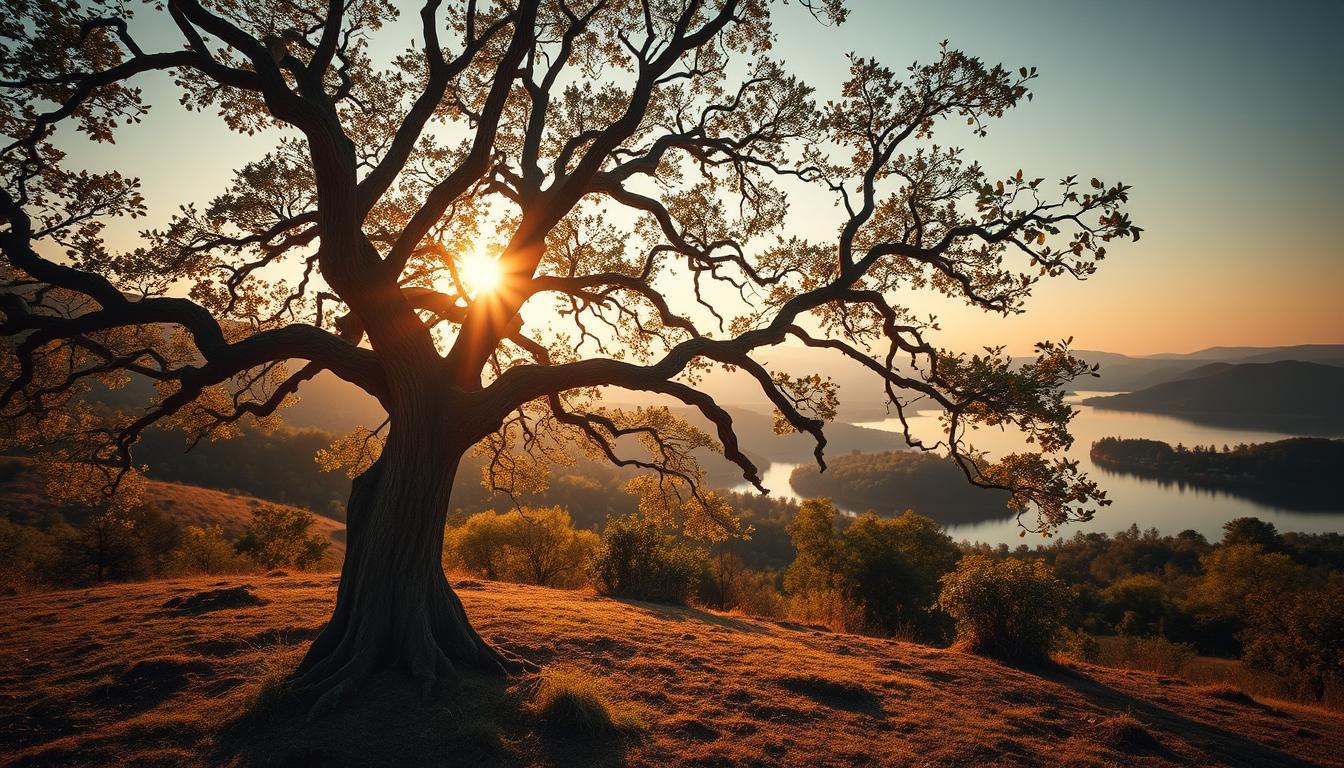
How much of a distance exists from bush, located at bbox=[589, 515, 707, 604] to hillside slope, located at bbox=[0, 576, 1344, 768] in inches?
200

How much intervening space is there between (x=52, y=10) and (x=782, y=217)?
30.6 feet

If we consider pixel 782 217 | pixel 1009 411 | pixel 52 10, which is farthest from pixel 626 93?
pixel 1009 411

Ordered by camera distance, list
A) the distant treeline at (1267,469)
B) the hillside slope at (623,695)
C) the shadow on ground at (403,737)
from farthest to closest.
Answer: the distant treeline at (1267,469) → the hillside slope at (623,695) → the shadow on ground at (403,737)

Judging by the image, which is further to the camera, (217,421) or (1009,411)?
(217,421)

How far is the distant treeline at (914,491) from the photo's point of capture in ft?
363

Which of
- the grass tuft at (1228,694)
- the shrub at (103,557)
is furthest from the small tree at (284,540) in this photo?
the grass tuft at (1228,694)

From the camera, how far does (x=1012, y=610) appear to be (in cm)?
996

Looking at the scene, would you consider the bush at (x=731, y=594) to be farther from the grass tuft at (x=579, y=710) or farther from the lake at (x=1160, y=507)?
the lake at (x=1160, y=507)

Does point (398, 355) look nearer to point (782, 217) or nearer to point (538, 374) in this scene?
point (538, 374)

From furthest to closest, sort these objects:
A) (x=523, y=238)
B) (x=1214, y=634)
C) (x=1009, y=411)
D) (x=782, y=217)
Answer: (x=1214, y=634) < (x=782, y=217) < (x=523, y=238) < (x=1009, y=411)

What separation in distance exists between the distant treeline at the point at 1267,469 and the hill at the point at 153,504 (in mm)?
158155

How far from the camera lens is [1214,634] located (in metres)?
39.5

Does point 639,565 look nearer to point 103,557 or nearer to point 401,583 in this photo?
point 401,583

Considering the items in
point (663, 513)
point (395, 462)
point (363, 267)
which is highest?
point (363, 267)
